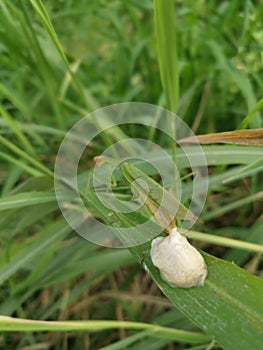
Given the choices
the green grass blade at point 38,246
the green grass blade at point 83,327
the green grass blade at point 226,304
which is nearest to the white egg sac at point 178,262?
the green grass blade at point 226,304

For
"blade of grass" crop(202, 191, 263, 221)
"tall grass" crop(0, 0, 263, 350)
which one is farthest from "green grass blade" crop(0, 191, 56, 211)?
"blade of grass" crop(202, 191, 263, 221)

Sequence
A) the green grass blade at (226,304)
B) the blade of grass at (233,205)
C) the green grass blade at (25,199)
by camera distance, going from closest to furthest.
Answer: the green grass blade at (226,304) → the green grass blade at (25,199) → the blade of grass at (233,205)

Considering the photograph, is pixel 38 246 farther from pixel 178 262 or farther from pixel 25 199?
pixel 178 262

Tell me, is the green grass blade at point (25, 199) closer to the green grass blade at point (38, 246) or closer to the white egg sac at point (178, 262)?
the green grass blade at point (38, 246)

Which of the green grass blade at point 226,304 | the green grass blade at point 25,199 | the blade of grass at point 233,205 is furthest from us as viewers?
the blade of grass at point 233,205

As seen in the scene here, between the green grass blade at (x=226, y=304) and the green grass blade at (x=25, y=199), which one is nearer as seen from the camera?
the green grass blade at (x=226, y=304)

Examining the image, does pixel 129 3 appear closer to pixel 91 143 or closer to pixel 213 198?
pixel 91 143

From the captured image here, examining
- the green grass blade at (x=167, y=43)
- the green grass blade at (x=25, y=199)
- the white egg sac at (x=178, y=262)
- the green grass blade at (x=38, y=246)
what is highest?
the green grass blade at (x=167, y=43)

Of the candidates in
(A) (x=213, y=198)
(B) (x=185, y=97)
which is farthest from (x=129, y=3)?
(A) (x=213, y=198)

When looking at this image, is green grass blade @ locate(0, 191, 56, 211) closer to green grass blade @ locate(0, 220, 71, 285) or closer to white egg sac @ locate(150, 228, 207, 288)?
green grass blade @ locate(0, 220, 71, 285)
